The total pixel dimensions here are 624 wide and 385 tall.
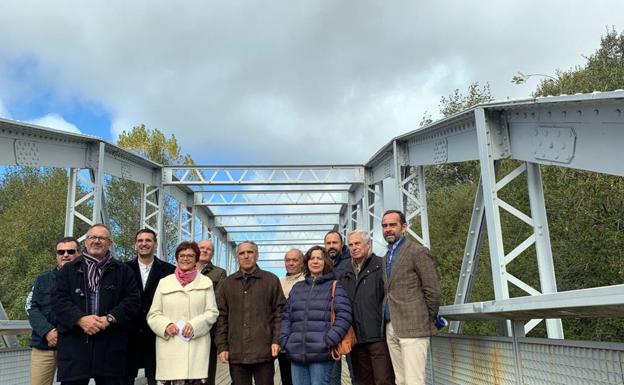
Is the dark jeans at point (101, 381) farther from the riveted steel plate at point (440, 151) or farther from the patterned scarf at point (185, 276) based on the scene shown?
the riveted steel plate at point (440, 151)

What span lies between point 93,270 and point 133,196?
27.6 meters

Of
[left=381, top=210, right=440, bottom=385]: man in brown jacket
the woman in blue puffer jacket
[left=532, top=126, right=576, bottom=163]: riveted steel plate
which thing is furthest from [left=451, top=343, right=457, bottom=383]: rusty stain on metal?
[left=532, top=126, right=576, bottom=163]: riveted steel plate

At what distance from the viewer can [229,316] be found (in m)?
4.95

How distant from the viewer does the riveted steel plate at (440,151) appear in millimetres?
8460

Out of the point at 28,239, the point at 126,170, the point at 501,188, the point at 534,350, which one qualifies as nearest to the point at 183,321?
the point at 534,350

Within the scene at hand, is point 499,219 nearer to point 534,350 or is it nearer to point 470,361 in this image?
point 470,361

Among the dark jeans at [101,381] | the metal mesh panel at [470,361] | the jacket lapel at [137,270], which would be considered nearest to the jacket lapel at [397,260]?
the metal mesh panel at [470,361]

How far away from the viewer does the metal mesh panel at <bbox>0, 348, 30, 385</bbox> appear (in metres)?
4.80

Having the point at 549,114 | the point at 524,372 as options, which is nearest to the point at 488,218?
the point at 549,114

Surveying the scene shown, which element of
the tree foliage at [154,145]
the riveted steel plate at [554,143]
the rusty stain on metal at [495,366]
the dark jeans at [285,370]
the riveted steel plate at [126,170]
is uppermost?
the tree foliage at [154,145]

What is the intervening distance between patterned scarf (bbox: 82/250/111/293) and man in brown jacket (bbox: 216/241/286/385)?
1.11 meters

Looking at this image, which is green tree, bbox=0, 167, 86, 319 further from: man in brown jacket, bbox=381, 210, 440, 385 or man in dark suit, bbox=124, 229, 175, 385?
man in brown jacket, bbox=381, 210, 440, 385

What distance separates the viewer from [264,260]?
113ft

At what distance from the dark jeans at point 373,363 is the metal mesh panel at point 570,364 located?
4.92ft
